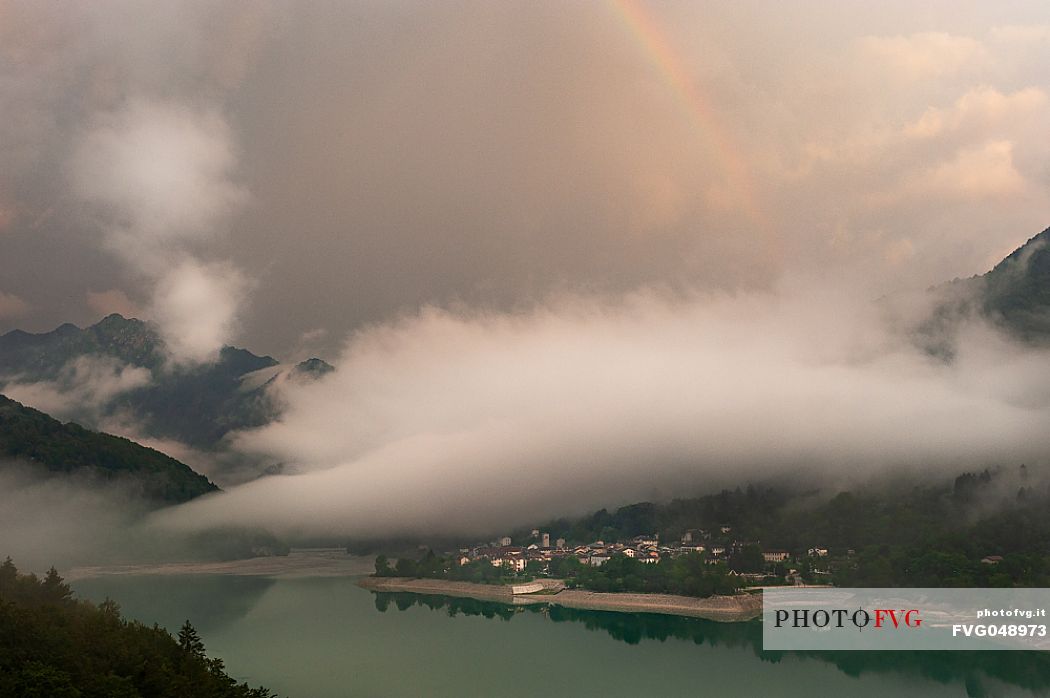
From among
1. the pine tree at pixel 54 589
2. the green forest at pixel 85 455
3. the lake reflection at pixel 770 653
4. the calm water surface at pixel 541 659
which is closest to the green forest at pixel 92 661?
the pine tree at pixel 54 589

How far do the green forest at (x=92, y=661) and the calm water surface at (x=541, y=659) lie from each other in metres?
9.23

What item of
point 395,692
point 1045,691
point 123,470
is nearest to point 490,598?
point 395,692

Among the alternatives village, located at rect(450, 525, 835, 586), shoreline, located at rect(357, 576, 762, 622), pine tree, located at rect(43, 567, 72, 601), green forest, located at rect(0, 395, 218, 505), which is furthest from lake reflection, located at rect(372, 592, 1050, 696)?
green forest, located at rect(0, 395, 218, 505)

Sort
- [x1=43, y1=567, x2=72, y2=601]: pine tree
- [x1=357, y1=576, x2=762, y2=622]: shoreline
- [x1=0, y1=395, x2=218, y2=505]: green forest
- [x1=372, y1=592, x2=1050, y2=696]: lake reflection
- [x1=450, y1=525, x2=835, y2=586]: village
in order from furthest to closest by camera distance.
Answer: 1. [x1=0, y1=395, x2=218, y2=505]: green forest
2. [x1=450, y1=525, x2=835, y2=586]: village
3. [x1=357, y1=576, x2=762, y2=622]: shoreline
4. [x1=372, y1=592, x2=1050, y2=696]: lake reflection
5. [x1=43, y1=567, x2=72, y2=601]: pine tree

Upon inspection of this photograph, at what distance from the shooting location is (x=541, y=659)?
134ft

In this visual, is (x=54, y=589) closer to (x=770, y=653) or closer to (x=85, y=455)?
(x=770, y=653)

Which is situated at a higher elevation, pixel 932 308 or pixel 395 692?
pixel 932 308

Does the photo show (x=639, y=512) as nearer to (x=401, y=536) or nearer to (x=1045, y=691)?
(x=401, y=536)

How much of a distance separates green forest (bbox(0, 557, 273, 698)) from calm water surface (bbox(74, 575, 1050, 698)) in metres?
9.23

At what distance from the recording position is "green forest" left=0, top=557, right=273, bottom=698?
17.9 m

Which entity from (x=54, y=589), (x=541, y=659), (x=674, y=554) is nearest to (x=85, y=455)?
(x=674, y=554)

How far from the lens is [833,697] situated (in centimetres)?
3206

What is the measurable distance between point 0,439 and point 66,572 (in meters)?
34.4

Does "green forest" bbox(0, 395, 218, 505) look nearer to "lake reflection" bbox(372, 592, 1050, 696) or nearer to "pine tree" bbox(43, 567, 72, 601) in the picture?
"lake reflection" bbox(372, 592, 1050, 696)
